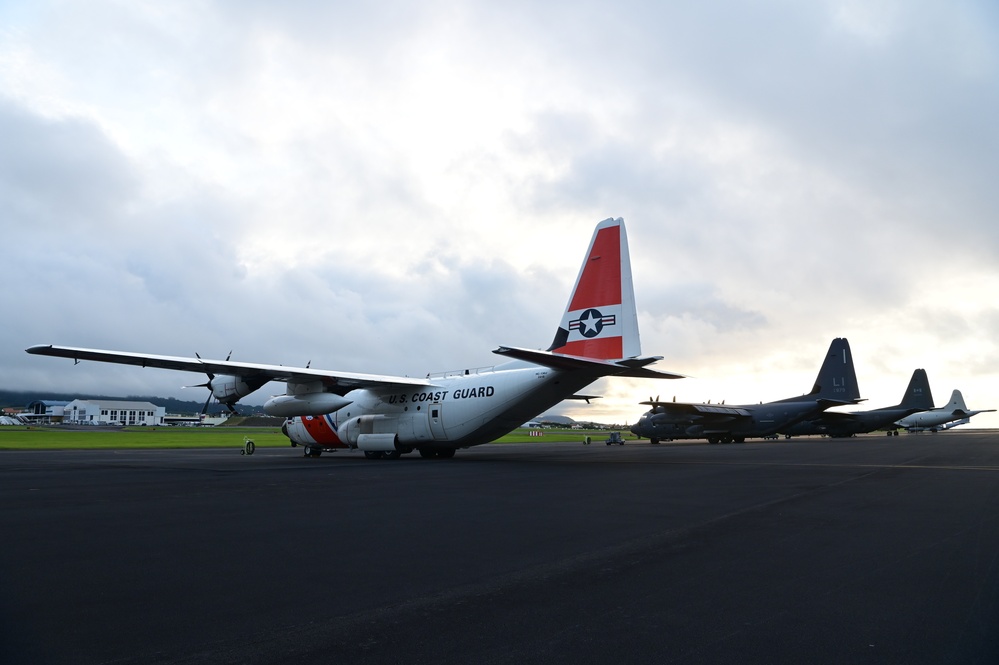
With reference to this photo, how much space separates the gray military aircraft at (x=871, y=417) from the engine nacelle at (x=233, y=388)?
2130 inches

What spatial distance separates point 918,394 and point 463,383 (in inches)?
2648

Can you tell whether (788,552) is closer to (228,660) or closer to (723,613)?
(723,613)

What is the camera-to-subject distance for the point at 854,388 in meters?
55.4

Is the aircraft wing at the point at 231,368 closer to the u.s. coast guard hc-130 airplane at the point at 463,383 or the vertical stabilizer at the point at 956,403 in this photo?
the u.s. coast guard hc-130 airplane at the point at 463,383

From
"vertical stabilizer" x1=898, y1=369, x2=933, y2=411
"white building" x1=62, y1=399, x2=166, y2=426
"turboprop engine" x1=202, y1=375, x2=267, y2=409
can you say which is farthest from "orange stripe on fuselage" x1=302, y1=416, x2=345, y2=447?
"white building" x1=62, y1=399, x2=166, y2=426

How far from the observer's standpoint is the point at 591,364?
66.8 ft

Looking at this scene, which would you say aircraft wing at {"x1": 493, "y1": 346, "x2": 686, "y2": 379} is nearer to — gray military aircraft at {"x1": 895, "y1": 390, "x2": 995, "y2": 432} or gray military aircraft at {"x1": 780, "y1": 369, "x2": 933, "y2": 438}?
gray military aircraft at {"x1": 780, "y1": 369, "x2": 933, "y2": 438}

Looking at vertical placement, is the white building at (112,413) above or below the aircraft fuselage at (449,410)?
above

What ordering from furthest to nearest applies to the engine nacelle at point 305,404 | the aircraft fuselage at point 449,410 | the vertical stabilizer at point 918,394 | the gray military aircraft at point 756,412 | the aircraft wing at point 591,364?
the vertical stabilizer at point 918,394, the gray military aircraft at point 756,412, the engine nacelle at point 305,404, the aircraft fuselage at point 449,410, the aircraft wing at point 591,364

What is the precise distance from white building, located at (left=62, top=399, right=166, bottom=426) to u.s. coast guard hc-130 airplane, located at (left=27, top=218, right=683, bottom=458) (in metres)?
A: 146

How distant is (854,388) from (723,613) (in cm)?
5813

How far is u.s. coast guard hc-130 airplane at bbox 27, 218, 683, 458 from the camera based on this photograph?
21.2m

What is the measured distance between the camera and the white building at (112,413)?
15100cm

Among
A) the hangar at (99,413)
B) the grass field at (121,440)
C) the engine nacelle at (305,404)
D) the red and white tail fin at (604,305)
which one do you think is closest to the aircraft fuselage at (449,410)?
the red and white tail fin at (604,305)
